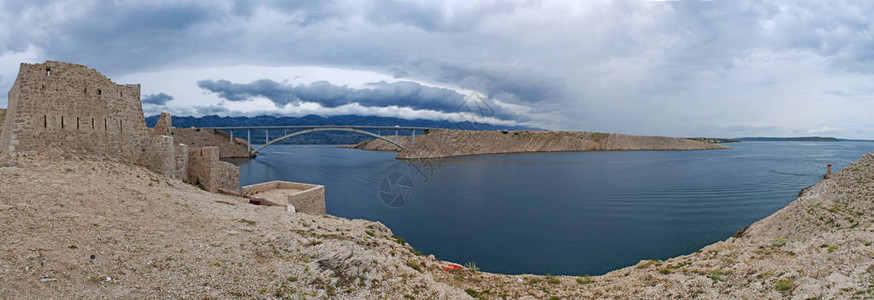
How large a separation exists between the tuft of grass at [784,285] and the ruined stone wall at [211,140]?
7549 centimetres

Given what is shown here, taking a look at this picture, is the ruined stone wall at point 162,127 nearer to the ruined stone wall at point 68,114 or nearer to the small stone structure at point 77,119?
the small stone structure at point 77,119

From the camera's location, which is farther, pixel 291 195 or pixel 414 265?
pixel 291 195

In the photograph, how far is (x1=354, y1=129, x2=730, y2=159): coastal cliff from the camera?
7550cm

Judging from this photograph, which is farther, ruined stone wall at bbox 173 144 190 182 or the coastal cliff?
the coastal cliff

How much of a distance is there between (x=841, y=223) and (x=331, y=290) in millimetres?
12833

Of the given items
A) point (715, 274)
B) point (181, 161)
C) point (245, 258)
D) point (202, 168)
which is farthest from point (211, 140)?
point (715, 274)

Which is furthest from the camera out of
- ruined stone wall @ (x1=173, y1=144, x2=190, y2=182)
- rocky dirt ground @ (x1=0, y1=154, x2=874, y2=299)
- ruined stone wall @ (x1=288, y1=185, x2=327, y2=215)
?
ruined stone wall @ (x1=288, y1=185, x2=327, y2=215)

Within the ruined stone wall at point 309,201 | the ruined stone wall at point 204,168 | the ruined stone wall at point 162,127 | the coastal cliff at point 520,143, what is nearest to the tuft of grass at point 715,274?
the ruined stone wall at point 309,201

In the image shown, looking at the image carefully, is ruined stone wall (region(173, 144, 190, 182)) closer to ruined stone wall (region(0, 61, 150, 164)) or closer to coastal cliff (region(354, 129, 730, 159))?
ruined stone wall (region(0, 61, 150, 164))

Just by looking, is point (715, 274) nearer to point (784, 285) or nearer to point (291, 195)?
point (784, 285)

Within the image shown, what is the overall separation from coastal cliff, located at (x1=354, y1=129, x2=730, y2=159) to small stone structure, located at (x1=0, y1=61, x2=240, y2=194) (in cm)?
6123

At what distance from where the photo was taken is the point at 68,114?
8.93 meters

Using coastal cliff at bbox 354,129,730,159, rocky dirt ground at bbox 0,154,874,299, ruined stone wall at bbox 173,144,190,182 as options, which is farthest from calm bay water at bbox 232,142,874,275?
coastal cliff at bbox 354,129,730,159

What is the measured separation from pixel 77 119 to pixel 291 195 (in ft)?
21.5
